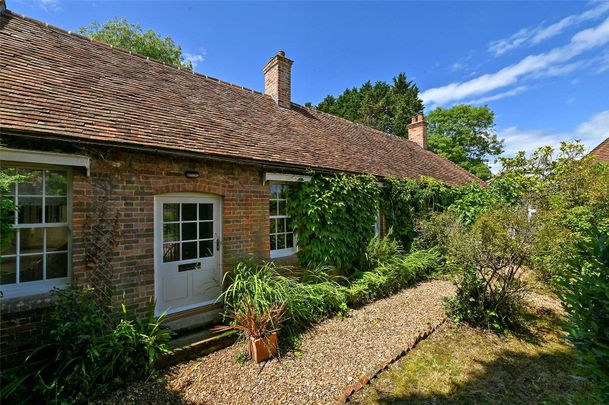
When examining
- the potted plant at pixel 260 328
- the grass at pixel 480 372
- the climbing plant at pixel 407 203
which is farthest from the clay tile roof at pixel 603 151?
the potted plant at pixel 260 328

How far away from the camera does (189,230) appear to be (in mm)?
6000

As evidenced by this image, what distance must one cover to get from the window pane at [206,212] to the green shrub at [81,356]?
7.65ft

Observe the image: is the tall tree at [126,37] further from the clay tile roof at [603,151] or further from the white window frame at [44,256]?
the clay tile roof at [603,151]

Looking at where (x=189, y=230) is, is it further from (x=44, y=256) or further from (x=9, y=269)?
(x=9, y=269)

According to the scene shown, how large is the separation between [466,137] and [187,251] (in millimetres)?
34469

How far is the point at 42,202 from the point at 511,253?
8.51 m

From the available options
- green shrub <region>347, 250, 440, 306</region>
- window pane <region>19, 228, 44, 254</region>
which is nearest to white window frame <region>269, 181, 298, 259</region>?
green shrub <region>347, 250, 440, 306</region>

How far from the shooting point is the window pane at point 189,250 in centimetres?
593

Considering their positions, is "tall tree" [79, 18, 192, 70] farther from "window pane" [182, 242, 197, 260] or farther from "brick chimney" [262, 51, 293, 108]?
"window pane" [182, 242, 197, 260]

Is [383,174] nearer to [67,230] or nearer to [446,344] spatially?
[446,344]

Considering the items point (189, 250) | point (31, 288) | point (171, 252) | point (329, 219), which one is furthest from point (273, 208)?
point (31, 288)

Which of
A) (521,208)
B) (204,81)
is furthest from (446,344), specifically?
(204,81)

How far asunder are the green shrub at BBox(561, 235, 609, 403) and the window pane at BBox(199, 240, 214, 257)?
5.82 metres

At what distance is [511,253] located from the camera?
226 inches
